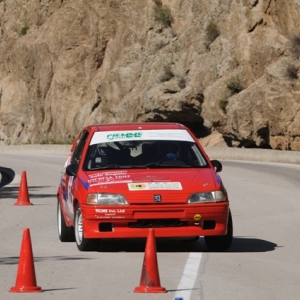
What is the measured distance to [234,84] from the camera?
5172 cm

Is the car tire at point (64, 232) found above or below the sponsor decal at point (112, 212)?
below

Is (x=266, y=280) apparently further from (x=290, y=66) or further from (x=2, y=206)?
(x=290, y=66)

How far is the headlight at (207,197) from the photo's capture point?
11.3 meters

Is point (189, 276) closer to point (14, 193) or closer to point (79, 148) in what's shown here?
point (79, 148)

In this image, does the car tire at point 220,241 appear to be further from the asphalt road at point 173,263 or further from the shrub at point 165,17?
the shrub at point 165,17

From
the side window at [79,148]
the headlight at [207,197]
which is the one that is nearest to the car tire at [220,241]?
the headlight at [207,197]

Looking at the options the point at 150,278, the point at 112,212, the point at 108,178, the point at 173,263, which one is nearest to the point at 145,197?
the point at 112,212

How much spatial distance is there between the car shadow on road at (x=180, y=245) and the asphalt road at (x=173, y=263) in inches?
0.5

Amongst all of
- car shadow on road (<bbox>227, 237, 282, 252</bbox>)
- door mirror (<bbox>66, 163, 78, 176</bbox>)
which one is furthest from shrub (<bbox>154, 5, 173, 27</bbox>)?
door mirror (<bbox>66, 163, 78, 176</bbox>)

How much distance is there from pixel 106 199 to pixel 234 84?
40985mm

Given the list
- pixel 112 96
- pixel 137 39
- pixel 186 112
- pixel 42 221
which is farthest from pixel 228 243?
pixel 137 39

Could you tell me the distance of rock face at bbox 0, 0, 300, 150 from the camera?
49250 mm

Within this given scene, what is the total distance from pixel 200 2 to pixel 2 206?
4516 cm

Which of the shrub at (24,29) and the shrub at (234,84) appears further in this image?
the shrub at (24,29)
